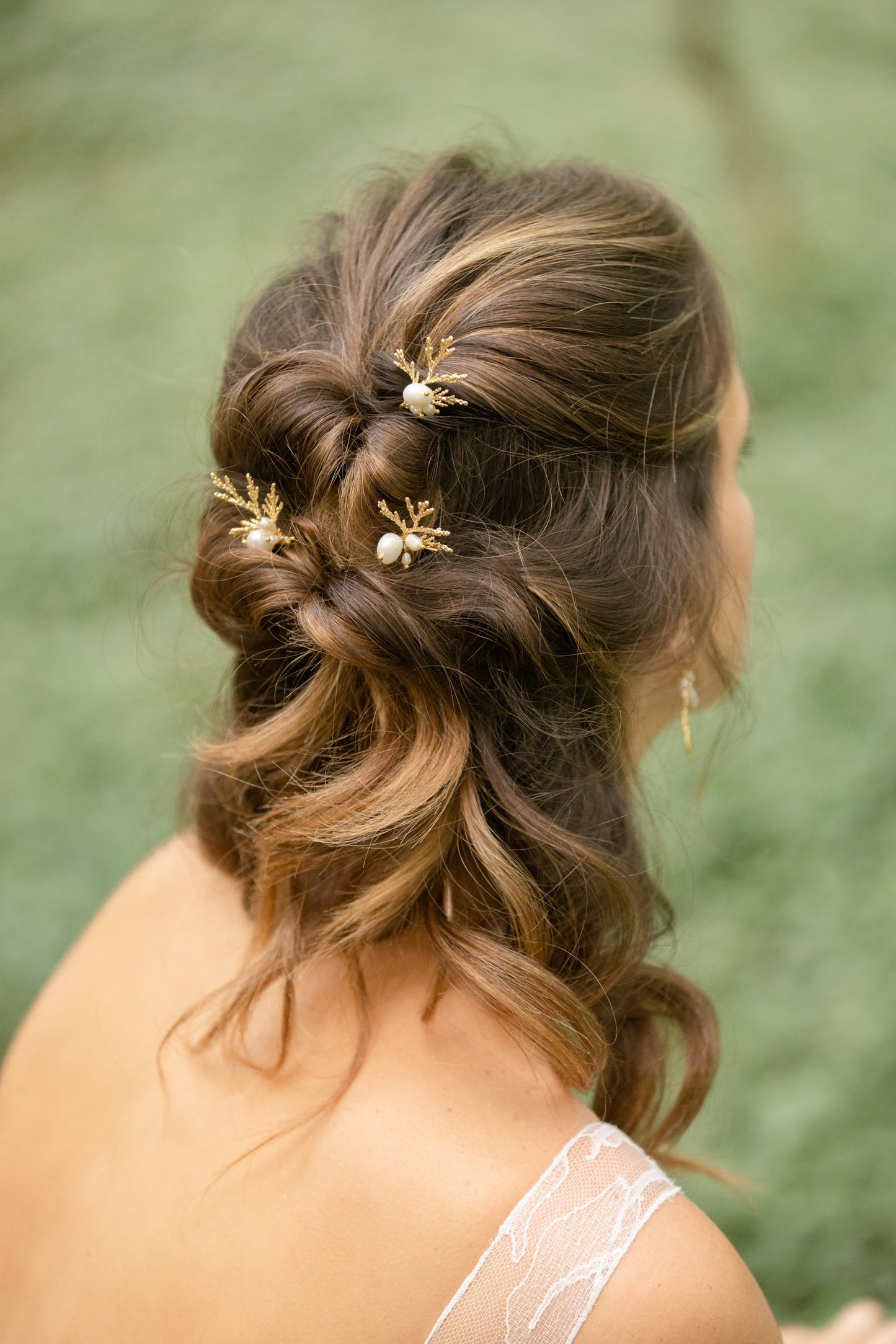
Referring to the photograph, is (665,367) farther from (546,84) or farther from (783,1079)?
(546,84)

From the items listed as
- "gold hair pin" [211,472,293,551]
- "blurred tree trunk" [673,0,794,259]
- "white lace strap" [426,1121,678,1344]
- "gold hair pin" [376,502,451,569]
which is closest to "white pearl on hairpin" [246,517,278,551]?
"gold hair pin" [211,472,293,551]

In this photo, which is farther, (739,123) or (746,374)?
(739,123)

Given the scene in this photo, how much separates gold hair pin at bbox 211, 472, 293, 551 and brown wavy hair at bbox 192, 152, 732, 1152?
17 mm

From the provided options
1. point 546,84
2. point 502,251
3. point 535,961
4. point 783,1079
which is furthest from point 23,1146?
point 546,84

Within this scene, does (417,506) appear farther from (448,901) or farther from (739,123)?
(739,123)

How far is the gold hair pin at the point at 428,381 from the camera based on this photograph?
951 mm

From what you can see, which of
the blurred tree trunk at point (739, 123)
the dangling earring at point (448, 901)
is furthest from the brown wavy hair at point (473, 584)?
the blurred tree trunk at point (739, 123)

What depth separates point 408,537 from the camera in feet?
3.15

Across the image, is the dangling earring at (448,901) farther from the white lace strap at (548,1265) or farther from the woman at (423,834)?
the white lace strap at (548,1265)

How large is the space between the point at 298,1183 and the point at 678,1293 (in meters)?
0.35

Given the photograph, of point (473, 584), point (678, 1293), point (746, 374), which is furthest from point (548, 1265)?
point (746, 374)

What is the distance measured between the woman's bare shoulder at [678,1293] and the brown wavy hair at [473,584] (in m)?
0.15

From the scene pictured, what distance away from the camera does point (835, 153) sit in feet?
11.3

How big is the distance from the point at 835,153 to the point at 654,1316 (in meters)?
3.50
